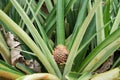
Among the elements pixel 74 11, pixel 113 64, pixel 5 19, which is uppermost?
pixel 5 19

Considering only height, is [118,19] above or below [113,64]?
above

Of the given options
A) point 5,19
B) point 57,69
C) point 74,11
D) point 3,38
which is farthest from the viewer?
point 74,11

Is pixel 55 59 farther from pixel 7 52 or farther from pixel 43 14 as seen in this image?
pixel 43 14

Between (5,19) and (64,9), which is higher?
(5,19)

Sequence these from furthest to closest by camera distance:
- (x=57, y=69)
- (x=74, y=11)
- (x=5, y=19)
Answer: (x=74, y=11)
(x=57, y=69)
(x=5, y=19)

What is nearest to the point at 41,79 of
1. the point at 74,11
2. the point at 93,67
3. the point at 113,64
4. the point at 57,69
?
the point at 57,69

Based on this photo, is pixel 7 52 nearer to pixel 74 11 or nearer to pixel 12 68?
pixel 12 68

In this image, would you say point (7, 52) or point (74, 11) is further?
point (74, 11)

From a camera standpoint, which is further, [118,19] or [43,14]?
[43,14]

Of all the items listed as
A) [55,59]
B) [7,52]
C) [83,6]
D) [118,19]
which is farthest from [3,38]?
[118,19]
